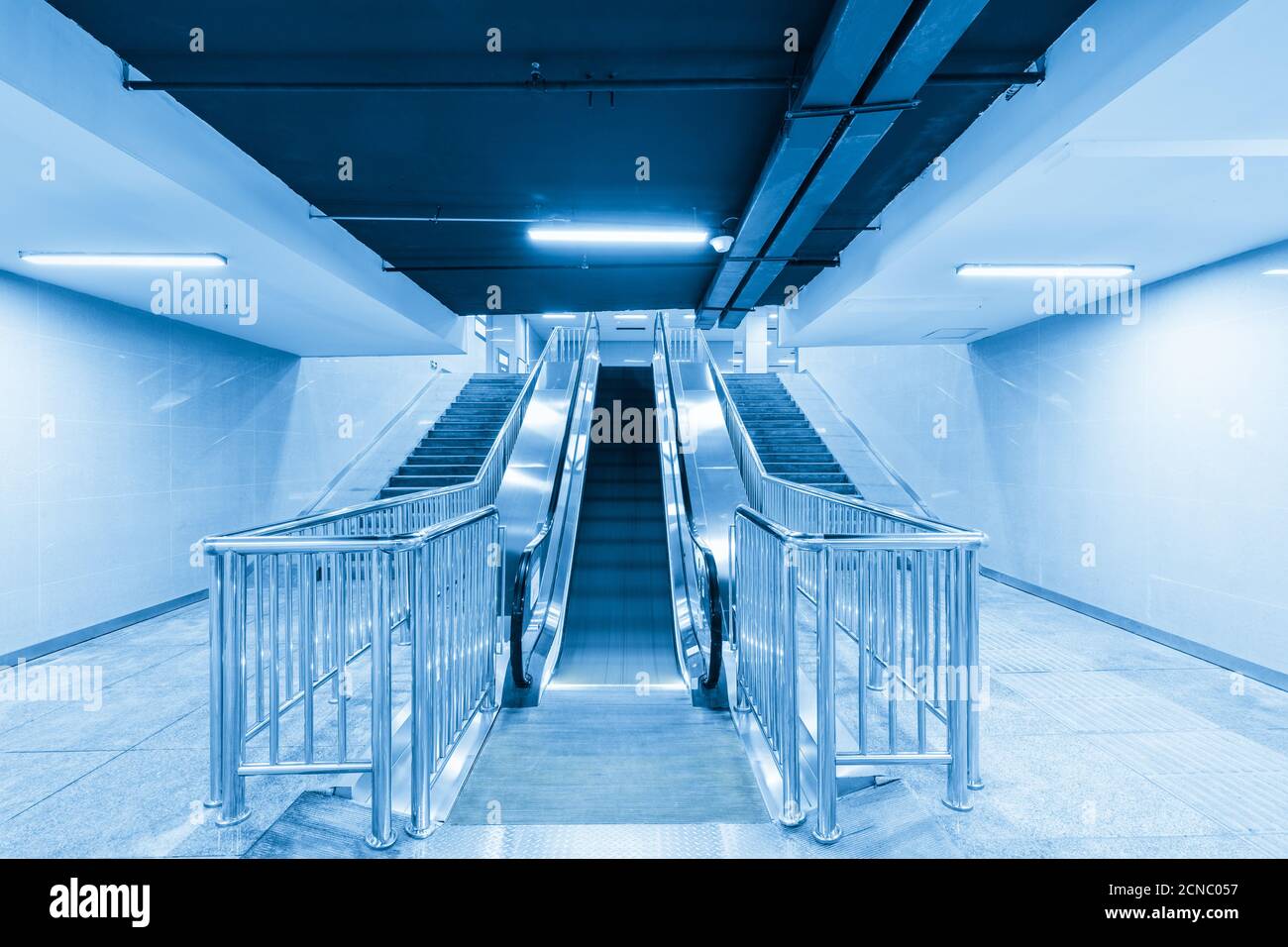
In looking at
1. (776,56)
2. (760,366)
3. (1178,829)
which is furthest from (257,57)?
(760,366)

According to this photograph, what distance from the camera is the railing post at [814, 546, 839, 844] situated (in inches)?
91.9

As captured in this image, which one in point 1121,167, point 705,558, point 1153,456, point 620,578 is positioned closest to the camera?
point 1121,167

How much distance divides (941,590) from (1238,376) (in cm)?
382

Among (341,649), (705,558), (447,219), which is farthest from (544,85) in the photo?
(341,649)

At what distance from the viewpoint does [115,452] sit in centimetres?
558

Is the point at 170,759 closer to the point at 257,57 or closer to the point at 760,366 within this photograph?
the point at 257,57

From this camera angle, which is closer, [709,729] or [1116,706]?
[709,729]

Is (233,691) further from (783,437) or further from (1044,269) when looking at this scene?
(783,437)

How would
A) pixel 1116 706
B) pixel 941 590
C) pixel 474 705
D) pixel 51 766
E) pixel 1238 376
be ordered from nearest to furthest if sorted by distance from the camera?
pixel 941 590 < pixel 51 766 < pixel 474 705 < pixel 1116 706 < pixel 1238 376

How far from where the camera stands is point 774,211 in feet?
17.1

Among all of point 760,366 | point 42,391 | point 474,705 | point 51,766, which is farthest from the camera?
point 760,366

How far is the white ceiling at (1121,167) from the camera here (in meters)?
2.42

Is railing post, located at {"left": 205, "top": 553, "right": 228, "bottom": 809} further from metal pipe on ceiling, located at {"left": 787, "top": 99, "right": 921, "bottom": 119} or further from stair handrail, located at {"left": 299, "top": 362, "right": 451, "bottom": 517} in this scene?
stair handrail, located at {"left": 299, "top": 362, "right": 451, "bottom": 517}

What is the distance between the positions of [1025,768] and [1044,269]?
3.98m
